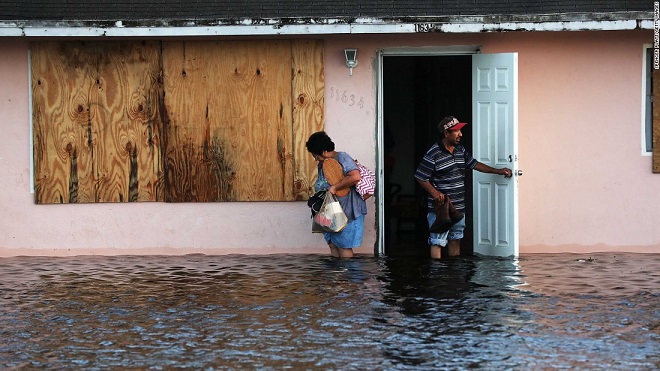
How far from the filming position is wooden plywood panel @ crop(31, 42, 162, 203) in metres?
14.1

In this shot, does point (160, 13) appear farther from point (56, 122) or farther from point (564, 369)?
point (564, 369)

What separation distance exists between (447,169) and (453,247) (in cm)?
102

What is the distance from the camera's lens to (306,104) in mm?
14125

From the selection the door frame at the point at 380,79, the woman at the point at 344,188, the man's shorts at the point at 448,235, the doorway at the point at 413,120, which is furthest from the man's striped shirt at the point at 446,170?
the doorway at the point at 413,120

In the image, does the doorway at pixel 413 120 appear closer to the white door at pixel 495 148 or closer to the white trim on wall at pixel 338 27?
the white door at pixel 495 148

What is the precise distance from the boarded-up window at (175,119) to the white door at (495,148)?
1.87 meters

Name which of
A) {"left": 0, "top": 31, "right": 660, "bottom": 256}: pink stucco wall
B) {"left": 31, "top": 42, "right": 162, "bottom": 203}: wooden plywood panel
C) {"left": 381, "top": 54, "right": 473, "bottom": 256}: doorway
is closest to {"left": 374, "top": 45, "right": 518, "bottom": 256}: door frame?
{"left": 0, "top": 31, "right": 660, "bottom": 256}: pink stucco wall

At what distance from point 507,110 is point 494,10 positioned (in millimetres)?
1230

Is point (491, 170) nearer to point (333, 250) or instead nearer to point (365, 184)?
point (365, 184)

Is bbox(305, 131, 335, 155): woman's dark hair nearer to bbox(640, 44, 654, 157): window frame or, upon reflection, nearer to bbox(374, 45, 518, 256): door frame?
bbox(374, 45, 518, 256): door frame

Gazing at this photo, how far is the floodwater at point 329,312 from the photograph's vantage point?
28.3 feet

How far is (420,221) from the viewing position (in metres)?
16.9

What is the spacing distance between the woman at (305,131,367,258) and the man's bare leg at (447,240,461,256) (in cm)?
105

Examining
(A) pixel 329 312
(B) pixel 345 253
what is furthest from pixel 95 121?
(A) pixel 329 312
